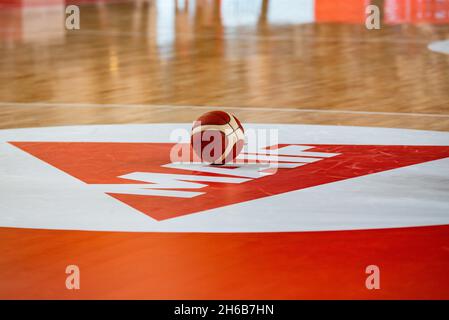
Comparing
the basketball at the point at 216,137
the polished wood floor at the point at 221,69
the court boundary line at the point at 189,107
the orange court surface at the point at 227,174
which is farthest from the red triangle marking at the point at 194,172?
the court boundary line at the point at 189,107

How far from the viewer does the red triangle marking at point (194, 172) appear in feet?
16.9

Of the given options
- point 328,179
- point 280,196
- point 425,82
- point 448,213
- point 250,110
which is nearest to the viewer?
point 448,213

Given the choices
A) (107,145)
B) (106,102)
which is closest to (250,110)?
(106,102)

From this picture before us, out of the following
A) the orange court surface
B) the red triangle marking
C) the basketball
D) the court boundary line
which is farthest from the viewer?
the court boundary line

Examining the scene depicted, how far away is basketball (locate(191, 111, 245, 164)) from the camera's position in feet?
19.1

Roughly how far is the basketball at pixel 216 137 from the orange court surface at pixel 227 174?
0.10 m

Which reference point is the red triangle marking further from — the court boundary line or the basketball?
the court boundary line

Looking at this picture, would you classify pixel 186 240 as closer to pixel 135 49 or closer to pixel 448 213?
pixel 448 213

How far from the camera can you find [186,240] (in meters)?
4.41

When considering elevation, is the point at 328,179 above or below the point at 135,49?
below

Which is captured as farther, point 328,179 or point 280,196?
point 328,179

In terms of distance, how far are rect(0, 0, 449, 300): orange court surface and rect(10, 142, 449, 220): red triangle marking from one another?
0.01 meters

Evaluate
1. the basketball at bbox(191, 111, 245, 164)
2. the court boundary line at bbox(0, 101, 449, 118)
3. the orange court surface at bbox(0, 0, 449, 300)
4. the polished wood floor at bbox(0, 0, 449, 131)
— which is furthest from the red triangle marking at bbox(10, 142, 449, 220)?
the court boundary line at bbox(0, 101, 449, 118)
